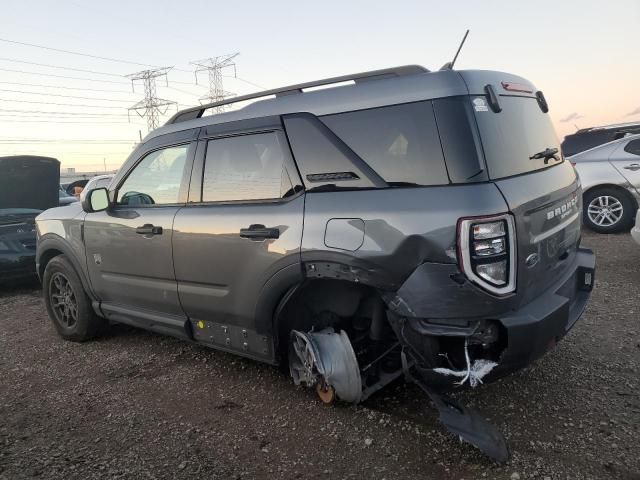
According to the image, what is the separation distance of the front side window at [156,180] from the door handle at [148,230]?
20cm

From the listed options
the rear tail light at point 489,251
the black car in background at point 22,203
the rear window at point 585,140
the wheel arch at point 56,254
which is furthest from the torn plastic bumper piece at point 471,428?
the rear window at point 585,140

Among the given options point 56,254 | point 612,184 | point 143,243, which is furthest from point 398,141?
point 612,184

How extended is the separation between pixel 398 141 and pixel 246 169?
114 centimetres

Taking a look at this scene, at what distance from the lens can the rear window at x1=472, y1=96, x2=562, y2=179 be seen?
8.29 feet

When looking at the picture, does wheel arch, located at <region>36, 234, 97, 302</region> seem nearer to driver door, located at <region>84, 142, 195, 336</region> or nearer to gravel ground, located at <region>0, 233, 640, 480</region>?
driver door, located at <region>84, 142, 195, 336</region>

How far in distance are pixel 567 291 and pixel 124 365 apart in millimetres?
3391

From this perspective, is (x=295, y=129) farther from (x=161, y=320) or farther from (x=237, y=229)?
(x=161, y=320)

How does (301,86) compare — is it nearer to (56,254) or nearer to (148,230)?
(148,230)

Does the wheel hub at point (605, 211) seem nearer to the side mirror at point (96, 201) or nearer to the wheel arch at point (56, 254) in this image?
the side mirror at point (96, 201)

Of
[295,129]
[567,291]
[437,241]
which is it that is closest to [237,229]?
[295,129]

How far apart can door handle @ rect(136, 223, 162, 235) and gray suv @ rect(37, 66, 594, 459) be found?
0.02 m

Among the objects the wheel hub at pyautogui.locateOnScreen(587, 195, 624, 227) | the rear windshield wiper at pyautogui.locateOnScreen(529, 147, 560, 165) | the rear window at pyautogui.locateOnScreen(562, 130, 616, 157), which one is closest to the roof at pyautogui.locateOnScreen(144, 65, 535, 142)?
the rear windshield wiper at pyautogui.locateOnScreen(529, 147, 560, 165)

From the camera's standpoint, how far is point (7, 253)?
674 centimetres

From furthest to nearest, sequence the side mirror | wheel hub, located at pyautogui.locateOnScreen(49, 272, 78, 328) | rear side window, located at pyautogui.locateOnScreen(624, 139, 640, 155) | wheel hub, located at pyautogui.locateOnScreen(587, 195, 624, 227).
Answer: wheel hub, located at pyautogui.locateOnScreen(587, 195, 624, 227) → rear side window, located at pyautogui.locateOnScreen(624, 139, 640, 155) → wheel hub, located at pyautogui.locateOnScreen(49, 272, 78, 328) → the side mirror
